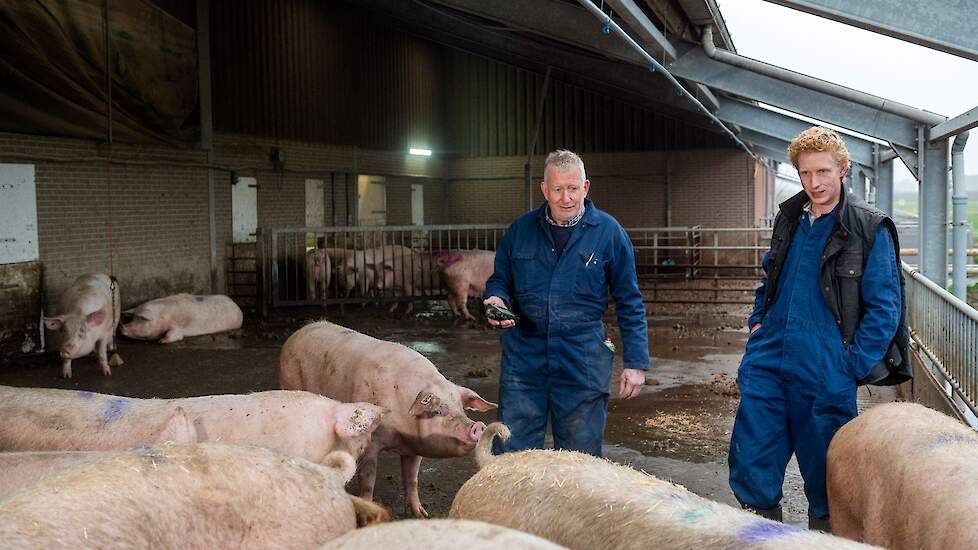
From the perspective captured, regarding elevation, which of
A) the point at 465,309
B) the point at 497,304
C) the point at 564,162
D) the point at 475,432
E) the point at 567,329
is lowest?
the point at 465,309

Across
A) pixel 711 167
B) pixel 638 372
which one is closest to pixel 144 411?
pixel 638 372

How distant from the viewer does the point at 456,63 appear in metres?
25.9

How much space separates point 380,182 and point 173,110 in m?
8.74

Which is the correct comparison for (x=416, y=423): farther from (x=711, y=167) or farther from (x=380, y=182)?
(x=711, y=167)

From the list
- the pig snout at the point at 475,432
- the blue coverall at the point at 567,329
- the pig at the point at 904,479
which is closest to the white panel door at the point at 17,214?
the pig snout at the point at 475,432

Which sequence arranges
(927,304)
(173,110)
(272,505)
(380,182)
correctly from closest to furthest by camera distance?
(272,505) → (927,304) → (173,110) → (380,182)

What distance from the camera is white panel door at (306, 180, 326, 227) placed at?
19.6m

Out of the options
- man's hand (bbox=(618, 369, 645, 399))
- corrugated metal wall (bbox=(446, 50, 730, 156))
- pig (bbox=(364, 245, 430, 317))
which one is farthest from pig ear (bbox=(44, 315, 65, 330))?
corrugated metal wall (bbox=(446, 50, 730, 156))

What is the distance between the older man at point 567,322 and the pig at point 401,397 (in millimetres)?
452

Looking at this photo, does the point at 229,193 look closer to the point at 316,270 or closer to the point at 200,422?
the point at 316,270

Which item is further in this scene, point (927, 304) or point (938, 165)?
point (938, 165)

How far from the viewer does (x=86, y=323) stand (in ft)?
32.8

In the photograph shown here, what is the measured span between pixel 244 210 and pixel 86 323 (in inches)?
291

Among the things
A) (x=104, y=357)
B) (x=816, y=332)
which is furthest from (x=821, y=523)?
(x=104, y=357)
